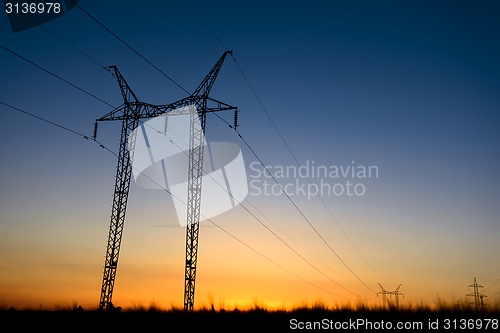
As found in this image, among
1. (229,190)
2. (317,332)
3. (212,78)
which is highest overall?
(212,78)

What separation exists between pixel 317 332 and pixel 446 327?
4.34 meters

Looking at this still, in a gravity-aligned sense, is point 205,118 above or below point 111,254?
above

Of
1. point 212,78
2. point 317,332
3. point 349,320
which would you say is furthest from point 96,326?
point 212,78

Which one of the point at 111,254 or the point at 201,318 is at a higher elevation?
the point at 111,254

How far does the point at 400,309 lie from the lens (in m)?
18.2

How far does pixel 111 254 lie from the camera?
36.0m

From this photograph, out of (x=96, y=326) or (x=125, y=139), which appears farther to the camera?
(x=125, y=139)

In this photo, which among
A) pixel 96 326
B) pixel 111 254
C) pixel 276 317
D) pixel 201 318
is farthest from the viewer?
pixel 111 254

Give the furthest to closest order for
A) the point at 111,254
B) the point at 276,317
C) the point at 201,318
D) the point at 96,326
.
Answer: the point at 111,254
the point at 276,317
the point at 201,318
the point at 96,326

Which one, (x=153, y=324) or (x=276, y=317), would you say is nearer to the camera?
(x=153, y=324)

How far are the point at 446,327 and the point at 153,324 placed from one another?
9587 mm

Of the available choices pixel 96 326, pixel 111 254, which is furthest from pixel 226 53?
pixel 96 326

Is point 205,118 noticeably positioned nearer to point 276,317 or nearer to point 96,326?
point 276,317

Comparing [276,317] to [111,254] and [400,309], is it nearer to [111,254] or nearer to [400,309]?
[400,309]
